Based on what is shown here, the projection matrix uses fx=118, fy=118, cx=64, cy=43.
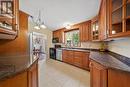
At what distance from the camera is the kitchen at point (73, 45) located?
148cm

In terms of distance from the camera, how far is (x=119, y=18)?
6.18ft

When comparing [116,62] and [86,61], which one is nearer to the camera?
[116,62]

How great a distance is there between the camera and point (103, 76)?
181cm

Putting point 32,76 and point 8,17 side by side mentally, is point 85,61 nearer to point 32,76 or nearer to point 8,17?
point 32,76

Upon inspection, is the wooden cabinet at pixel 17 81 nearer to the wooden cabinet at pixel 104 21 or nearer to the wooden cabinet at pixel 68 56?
the wooden cabinet at pixel 104 21

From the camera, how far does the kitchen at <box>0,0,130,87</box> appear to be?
4.86 ft

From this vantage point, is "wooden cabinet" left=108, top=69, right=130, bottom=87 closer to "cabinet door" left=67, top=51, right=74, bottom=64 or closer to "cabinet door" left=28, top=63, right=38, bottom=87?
"cabinet door" left=28, top=63, right=38, bottom=87

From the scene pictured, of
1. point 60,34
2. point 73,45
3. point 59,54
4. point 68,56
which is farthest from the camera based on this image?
point 60,34

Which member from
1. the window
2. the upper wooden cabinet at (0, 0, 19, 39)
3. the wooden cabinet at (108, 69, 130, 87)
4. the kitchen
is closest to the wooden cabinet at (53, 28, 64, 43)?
the kitchen

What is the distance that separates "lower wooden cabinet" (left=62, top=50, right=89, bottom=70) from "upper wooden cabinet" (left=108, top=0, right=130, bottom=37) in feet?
9.40

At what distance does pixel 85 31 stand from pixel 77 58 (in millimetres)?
1308

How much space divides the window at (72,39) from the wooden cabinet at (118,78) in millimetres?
4780

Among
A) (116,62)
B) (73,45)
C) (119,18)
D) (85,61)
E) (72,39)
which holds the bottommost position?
(85,61)

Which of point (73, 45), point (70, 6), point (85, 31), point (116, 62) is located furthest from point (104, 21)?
point (73, 45)
